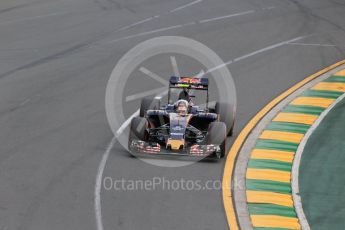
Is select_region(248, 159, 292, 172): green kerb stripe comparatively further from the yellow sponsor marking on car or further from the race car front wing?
the race car front wing

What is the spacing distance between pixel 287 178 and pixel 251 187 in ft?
3.90

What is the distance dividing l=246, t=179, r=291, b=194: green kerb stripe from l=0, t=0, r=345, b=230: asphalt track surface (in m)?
0.93

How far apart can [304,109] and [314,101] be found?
1.20 m

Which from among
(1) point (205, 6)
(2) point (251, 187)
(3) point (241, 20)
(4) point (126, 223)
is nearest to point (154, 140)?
(2) point (251, 187)

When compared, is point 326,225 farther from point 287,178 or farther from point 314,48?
point 314,48

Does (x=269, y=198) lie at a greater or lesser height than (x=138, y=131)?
lesser

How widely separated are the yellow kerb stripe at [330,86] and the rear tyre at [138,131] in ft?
32.8

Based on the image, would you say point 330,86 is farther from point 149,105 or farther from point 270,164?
point 270,164

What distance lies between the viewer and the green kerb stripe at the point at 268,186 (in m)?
19.5

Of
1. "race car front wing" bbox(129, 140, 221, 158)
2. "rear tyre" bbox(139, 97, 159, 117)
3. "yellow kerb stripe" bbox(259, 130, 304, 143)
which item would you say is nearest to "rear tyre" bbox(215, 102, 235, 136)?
"yellow kerb stripe" bbox(259, 130, 304, 143)

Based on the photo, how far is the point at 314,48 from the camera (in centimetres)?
3475

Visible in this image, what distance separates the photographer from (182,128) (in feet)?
70.4

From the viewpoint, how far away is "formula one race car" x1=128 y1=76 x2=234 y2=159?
21.0 meters

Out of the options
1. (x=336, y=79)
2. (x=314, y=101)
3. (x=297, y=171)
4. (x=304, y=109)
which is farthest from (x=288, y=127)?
(x=336, y=79)
